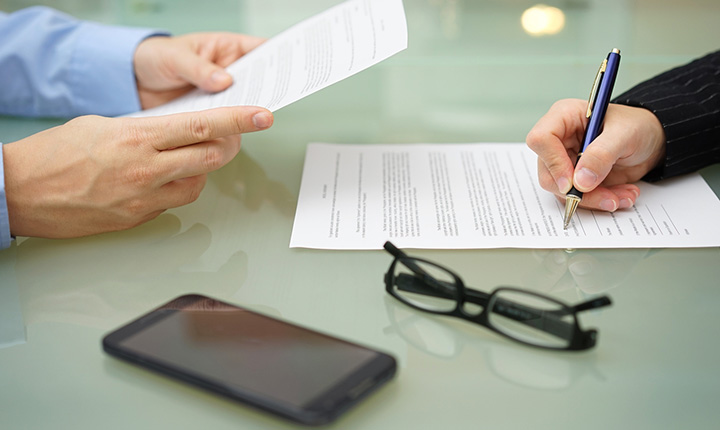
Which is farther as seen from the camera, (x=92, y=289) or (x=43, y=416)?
(x=92, y=289)

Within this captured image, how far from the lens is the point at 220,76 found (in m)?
1.09

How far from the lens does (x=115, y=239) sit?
802 mm

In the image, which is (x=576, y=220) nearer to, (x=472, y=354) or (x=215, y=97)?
(x=472, y=354)

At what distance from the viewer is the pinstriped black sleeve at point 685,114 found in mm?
897

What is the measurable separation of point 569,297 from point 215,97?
0.64 meters

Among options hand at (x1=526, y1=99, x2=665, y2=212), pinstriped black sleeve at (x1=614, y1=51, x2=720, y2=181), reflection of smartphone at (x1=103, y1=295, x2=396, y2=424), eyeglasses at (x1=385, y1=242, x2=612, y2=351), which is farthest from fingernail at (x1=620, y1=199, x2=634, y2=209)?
reflection of smartphone at (x1=103, y1=295, x2=396, y2=424)

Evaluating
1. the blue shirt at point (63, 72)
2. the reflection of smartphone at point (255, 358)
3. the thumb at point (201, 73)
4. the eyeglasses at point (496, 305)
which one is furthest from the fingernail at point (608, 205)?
the blue shirt at point (63, 72)

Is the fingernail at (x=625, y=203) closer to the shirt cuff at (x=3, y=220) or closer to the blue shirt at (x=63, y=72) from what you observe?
the shirt cuff at (x=3, y=220)

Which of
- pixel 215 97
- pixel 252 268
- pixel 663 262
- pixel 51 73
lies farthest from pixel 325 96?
pixel 663 262

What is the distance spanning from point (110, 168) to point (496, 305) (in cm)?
45

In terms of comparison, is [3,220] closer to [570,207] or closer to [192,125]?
[192,125]

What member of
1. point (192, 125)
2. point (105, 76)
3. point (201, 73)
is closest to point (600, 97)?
point (192, 125)

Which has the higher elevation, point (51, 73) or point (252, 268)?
point (51, 73)

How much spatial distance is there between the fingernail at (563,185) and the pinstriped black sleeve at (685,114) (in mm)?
172
